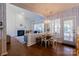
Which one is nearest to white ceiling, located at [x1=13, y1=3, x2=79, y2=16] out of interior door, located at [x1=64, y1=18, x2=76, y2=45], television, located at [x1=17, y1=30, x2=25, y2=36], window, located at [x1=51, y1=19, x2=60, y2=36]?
window, located at [x1=51, y1=19, x2=60, y2=36]

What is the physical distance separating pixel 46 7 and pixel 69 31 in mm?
815

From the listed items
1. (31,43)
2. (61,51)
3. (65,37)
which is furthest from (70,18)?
(31,43)

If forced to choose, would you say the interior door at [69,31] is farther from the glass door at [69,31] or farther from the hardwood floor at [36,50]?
the hardwood floor at [36,50]

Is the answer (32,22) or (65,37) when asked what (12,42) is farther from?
(65,37)

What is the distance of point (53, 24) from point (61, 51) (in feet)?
2.27

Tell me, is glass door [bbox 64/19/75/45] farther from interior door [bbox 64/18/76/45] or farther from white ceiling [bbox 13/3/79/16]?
white ceiling [bbox 13/3/79/16]

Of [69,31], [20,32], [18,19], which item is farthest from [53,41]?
[18,19]

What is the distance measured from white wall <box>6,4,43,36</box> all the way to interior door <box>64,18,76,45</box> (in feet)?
2.16

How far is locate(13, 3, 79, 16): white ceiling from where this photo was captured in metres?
2.34

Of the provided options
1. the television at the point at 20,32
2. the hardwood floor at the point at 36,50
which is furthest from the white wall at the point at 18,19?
the hardwood floor at the point at 36,50

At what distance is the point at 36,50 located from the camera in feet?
7.88

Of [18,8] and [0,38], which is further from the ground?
[18,8]

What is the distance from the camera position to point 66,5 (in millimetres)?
2342

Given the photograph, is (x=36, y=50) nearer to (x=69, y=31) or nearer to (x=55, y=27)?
(x=55, y=27)
